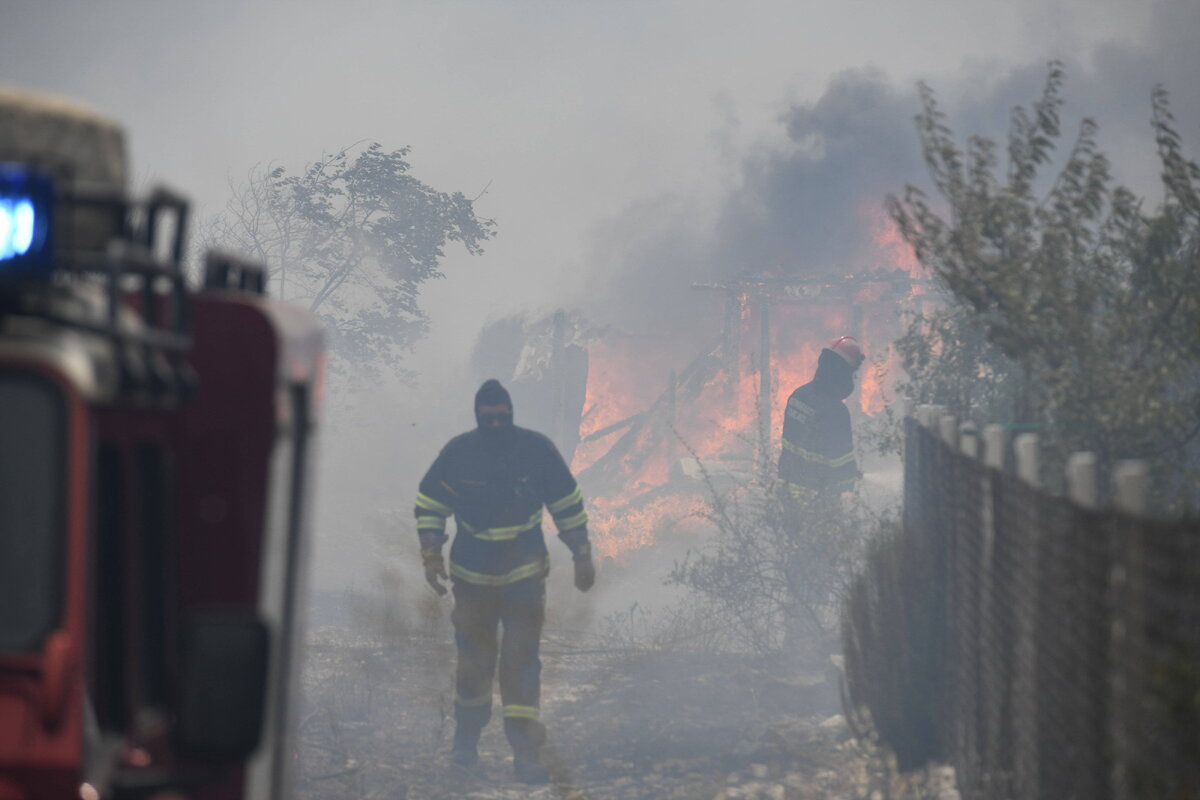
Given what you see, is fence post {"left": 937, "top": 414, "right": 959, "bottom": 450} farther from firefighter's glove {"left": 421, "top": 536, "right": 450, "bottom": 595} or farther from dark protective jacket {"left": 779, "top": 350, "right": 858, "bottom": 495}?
dark protective jacket {"left": 779, "top": 350, "right": 858, "bottom": 495}

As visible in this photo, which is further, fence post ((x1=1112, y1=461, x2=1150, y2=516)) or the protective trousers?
the protective trousers

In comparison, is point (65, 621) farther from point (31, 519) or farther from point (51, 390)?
point (51, 390)

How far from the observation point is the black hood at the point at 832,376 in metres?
→ 11.8

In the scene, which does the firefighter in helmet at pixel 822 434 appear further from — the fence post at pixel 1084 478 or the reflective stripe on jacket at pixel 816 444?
the fence post at pixel 1084 478

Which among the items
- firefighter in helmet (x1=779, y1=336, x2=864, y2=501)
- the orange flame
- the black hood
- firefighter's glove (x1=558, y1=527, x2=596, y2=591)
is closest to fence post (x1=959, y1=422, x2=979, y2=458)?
firefighter's glove (x1=558, y1=527, x2=596, y2=591)

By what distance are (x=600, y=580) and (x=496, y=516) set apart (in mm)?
9851

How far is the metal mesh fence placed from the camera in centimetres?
261

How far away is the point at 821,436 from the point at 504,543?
433 centimetres

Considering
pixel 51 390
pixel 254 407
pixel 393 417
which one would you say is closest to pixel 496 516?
pixel 254 407

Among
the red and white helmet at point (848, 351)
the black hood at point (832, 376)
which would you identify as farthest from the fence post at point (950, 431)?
the red and white helmet at point (848, 351)

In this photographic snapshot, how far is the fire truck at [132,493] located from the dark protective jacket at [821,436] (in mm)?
8671

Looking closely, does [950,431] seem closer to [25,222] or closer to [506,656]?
[506,656]

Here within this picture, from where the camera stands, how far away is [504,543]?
8133 mm

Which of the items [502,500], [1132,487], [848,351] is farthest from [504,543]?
[1132,487]
